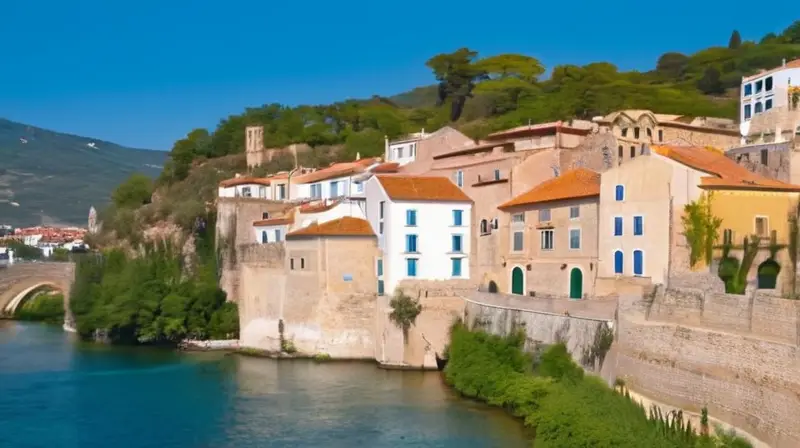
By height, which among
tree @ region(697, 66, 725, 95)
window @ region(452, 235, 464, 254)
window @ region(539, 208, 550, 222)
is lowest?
window @ region(452, 235, 464, 254)

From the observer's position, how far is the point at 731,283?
26.0m

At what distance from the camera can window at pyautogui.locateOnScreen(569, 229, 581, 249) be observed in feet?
100

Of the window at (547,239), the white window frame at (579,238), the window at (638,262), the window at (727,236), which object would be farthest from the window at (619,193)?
the window at (547,239)

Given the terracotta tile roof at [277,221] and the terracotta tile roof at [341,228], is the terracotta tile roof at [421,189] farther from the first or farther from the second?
the terracotta tile roof at [277,221]

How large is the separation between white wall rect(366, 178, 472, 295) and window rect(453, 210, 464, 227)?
3.2 inches

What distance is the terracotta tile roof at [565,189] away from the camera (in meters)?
30.8

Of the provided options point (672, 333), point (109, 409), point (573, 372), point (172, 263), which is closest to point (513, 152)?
point (573, 372)

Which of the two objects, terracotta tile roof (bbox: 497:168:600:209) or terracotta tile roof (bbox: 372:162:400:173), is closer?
terracotta tile roof (bbox: 497:168:600:209)

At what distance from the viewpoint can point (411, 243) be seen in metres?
36.4

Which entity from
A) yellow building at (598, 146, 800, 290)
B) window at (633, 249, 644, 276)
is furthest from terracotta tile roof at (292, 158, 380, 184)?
window at (633, 249, 644, 276)

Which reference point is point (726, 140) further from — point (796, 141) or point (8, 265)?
point (8, 265)

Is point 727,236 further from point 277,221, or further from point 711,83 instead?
point 711,83

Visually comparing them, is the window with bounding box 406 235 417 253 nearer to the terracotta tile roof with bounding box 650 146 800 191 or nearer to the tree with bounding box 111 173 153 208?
the terracotta tile roof with bounding box 650 146 800 191

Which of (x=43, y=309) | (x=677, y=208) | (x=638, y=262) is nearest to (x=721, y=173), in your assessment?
(x=677, y=208)
